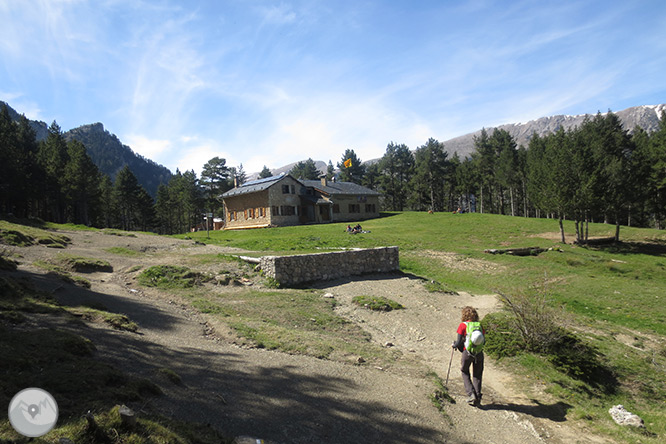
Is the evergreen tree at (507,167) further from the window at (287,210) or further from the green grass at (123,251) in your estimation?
the green grass at (123,251)

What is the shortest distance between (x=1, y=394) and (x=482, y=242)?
35.2 meters

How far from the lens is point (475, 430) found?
20.7 feet

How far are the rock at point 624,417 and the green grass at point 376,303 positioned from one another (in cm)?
734

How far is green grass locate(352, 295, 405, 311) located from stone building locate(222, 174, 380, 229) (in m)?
33.0

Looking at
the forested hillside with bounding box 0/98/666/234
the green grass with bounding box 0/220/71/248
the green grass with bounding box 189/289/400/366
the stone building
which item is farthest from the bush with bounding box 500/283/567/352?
the stone building

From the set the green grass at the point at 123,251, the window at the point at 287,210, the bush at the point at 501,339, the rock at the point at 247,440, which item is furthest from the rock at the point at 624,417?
the window at the point at 287,210

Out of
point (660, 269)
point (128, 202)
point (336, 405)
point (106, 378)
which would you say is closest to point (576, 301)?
point (660, 269)

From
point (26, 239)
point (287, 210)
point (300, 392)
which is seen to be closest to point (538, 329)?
point (300, 392)

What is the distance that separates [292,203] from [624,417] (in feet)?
147

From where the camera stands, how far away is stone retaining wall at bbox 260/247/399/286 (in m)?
16.4

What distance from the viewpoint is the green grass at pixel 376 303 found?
13812 millimetres

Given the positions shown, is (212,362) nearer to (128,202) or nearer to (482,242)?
(482,242)

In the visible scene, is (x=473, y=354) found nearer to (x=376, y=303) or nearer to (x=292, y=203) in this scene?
(x=376, y=303)

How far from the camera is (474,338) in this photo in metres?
7.30
